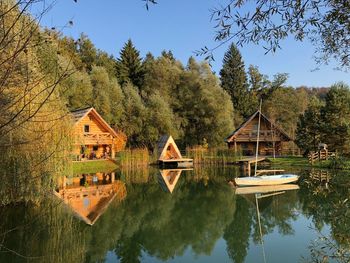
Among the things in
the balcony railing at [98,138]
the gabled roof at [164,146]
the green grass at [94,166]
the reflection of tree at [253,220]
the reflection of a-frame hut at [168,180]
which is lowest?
the reflection of tree at [253,220]

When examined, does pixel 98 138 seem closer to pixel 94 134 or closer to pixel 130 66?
pixel 94 134

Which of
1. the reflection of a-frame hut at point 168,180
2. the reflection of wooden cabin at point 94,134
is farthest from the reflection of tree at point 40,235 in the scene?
the reflection of wooden cabin at point 94,134

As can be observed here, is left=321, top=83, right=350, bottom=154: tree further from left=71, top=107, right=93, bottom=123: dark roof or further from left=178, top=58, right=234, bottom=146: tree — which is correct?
left=71, top=107, right=93, bottom=123: dark roof

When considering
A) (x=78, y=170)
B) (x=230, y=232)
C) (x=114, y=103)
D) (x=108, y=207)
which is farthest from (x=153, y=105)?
(x=230, y=232)

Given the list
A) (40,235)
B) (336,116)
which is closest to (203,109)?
(336,116)

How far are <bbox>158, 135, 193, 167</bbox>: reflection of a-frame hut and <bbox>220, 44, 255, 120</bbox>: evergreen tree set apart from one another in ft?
57.6

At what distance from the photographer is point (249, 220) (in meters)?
12.0

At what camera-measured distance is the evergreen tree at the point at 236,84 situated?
4616cm

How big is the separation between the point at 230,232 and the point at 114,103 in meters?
24.8

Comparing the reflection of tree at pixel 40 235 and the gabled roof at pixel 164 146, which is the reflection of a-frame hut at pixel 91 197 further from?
the gabled roof at pixel 164 146

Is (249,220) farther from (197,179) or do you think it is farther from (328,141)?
(328,141)

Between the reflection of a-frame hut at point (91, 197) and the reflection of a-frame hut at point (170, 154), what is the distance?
31.1 ft

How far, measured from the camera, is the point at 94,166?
26.1m

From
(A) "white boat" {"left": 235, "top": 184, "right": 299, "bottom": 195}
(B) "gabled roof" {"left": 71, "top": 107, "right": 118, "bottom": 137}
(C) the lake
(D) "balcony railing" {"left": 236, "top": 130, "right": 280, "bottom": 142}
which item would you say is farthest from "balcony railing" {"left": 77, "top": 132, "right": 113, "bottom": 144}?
(A) "white boat" {"left": 235, "top": 184, "right": 299, "bottom": 195}
